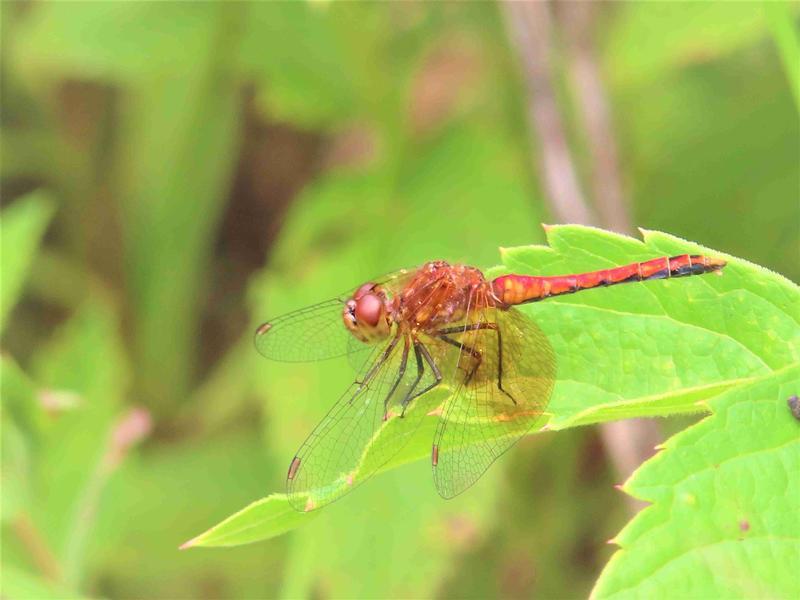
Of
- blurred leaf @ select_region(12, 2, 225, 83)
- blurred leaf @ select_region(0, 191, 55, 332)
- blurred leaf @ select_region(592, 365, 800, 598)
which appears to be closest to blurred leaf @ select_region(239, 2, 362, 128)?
blurred leaf @ select_region(12, 2, 225, 83)

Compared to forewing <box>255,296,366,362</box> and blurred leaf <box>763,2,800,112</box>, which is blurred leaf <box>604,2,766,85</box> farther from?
forewing <box>255,296,366,362</box>

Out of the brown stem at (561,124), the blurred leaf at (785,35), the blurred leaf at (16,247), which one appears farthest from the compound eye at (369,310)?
the blurred leaf at (785,35)

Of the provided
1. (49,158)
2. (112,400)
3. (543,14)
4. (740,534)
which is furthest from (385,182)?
(740,534)

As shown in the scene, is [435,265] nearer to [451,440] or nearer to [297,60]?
[451,440]

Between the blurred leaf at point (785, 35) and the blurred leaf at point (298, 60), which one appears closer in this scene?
the blurred leaf at point (785, 35)

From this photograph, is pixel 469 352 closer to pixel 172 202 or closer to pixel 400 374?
pixel 400 374

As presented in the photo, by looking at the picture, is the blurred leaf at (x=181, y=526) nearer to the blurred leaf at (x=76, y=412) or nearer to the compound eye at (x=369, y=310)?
the blurred leaf at (x=76, y=412)
